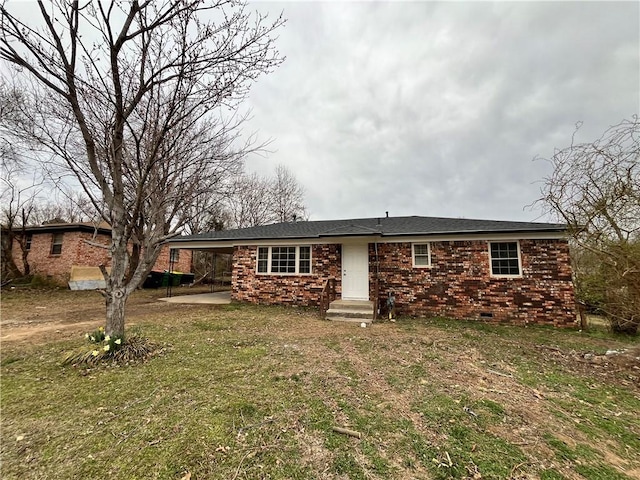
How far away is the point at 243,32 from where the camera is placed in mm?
4492

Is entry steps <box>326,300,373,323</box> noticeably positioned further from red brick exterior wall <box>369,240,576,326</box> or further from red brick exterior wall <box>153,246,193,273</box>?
red brick exterior wall <box>153,246,193,273</box>

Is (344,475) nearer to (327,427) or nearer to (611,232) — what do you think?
(327,427)

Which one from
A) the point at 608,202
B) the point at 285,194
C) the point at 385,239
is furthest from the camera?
the point at 285,194

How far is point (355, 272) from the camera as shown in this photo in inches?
399

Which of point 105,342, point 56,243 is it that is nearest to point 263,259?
point 105,342

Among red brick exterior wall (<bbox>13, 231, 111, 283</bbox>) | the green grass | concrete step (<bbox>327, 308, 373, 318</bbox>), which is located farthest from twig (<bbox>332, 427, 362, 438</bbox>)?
red brick exterior wall (<bbox>13, 231, 111, 283</bbox>)

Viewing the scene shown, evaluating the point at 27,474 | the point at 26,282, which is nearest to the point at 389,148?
the point at 27,474

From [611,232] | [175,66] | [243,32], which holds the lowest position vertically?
[611,232]

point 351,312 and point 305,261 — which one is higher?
point 305,261

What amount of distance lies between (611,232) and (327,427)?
6.22m

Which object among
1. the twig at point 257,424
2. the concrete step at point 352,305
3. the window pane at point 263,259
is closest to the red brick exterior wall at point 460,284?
the window pane at point 263,259

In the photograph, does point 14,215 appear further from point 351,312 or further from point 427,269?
point 427,269

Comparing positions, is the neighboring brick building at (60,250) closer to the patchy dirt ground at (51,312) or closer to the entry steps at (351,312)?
the patchy dirt ground at (51,312)

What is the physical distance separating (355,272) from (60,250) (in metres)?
16.7
